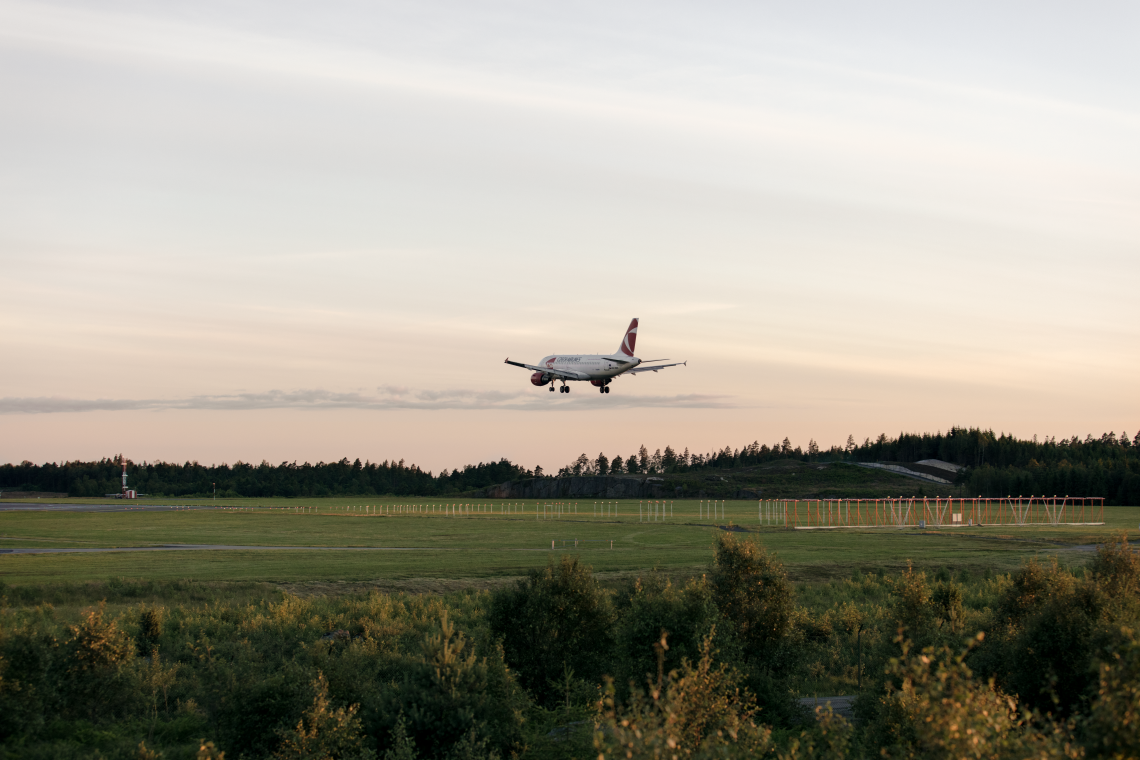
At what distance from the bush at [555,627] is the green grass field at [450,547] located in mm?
6184

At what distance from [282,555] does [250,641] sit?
1396 inches

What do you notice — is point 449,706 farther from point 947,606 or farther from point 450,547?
point 450,547

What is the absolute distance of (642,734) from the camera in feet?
42.0

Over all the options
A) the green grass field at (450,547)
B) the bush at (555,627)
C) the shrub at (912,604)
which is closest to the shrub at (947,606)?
the shrub at (912,604)

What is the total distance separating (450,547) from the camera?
8419 centimetres

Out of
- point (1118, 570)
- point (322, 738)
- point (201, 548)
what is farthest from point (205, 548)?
point (1118, 570)

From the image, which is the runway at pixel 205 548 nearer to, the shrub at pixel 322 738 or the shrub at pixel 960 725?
the shrub at pixel 322 738

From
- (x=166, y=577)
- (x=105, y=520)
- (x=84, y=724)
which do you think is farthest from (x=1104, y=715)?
(x=105, y=520)

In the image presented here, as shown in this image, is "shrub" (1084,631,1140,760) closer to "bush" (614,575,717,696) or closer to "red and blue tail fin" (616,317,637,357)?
"bush" (614,575,717,696)

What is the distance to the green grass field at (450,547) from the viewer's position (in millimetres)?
63406

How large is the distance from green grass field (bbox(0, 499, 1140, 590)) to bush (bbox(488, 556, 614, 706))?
6.18 meters

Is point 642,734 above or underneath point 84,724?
above

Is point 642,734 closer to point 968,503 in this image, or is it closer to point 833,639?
point 833,639

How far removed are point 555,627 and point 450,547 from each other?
4920 centimetres
